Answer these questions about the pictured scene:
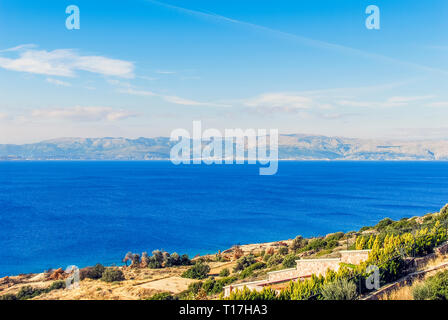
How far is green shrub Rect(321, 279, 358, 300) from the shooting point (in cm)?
959

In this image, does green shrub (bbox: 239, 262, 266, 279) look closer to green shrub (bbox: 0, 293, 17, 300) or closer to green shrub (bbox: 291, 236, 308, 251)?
green shrub (bbox: 291, 236, 308, 251)

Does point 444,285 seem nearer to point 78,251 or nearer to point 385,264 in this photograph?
point 385,264

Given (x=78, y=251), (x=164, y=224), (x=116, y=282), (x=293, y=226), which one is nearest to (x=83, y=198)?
(x=164, y=224)

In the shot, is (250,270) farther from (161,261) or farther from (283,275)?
(161,261)

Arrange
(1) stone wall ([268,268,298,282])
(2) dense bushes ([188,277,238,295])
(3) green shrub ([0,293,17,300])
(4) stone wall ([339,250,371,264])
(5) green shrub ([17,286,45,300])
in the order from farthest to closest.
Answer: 1. (3) green shrub ([0,293,17,300])
2. (5) green shrub ([17,286,45,300])
3. (2) dense bushes ([188,277,238,295])
4. (1) stone wall ([268,268,298,282])
5. (4) stone wall ([339,250,371,264])

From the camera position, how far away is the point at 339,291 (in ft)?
31.8

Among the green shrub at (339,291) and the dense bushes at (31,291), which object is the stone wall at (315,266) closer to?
the green shrub at (339,291)

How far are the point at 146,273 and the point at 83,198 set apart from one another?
229ft

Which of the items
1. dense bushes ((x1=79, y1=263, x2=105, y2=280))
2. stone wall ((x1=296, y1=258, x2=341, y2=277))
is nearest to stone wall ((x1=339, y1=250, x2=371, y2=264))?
stone wall ((x1=296, y1=258, x2=341, y2=277))

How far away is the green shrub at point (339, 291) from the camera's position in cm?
959

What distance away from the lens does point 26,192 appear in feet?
328

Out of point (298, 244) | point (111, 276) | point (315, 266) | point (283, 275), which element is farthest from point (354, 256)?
point (111, 276)
